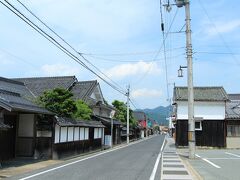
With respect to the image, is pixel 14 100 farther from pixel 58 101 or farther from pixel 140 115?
pixel 140 115

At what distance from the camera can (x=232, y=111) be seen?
39719 mm

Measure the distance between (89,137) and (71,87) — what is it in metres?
13.4

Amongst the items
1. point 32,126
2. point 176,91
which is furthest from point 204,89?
point 32,126

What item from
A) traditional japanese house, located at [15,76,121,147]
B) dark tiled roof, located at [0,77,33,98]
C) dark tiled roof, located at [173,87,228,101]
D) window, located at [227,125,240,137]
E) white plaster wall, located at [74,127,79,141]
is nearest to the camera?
dark tiled roof, located at [0,77,33,98]

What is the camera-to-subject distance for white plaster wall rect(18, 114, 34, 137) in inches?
873

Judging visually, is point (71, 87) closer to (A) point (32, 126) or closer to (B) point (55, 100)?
(B) point (55, 100)

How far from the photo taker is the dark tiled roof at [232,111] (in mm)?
37947

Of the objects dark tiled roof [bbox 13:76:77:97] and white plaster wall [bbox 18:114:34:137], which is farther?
dark tiled roof [bbox 13:76:77:97]

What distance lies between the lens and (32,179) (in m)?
13.4

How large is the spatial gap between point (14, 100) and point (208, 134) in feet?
77.6

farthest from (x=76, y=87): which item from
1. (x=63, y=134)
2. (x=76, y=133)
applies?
(x=63, y=134)

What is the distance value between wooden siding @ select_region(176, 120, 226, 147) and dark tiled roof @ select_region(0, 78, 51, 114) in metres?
17.5

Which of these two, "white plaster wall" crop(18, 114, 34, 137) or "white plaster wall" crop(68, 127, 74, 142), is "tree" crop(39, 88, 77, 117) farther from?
"white plaster wall" crop(18, 114, 34, 137)

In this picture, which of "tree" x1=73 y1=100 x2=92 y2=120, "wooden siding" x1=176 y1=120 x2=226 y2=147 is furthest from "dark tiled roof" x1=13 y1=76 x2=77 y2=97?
"wooden siding" x1=176 y1=120 x2=226 y2=147
